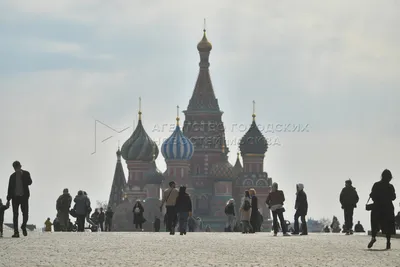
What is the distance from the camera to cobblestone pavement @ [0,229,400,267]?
18.0 m

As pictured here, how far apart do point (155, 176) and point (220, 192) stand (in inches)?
259

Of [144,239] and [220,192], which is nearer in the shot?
[144,239]

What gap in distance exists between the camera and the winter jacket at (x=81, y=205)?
3347 centimetres

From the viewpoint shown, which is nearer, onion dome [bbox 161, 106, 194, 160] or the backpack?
the backpack

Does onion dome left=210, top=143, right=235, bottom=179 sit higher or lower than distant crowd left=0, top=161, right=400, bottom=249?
higher

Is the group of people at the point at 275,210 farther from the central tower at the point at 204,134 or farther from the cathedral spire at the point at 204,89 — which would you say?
the cathedral spire at the point at 204,89

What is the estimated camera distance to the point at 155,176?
135 m

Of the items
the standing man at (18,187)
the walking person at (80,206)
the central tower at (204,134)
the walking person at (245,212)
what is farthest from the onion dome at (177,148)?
the standing man at (18,187)

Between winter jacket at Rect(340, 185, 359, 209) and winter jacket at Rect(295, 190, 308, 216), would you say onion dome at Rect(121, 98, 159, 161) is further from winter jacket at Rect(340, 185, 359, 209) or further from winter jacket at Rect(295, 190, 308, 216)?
winter jacket at Rect(295, 190, 308, 216)

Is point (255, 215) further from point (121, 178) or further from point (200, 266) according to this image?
point (121, 178)

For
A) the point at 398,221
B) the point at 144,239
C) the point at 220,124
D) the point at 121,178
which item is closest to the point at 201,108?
the point at 220,124

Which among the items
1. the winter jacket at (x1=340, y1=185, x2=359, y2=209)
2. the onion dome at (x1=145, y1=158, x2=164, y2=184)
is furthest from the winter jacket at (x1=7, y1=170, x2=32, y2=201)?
the onion dome at (x1=145, y1=158, x2=164, y2=184)

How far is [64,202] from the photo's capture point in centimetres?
3412

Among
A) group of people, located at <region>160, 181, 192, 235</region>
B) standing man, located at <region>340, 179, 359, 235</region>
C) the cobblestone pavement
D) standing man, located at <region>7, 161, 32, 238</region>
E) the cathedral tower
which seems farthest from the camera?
the cathedral tower
